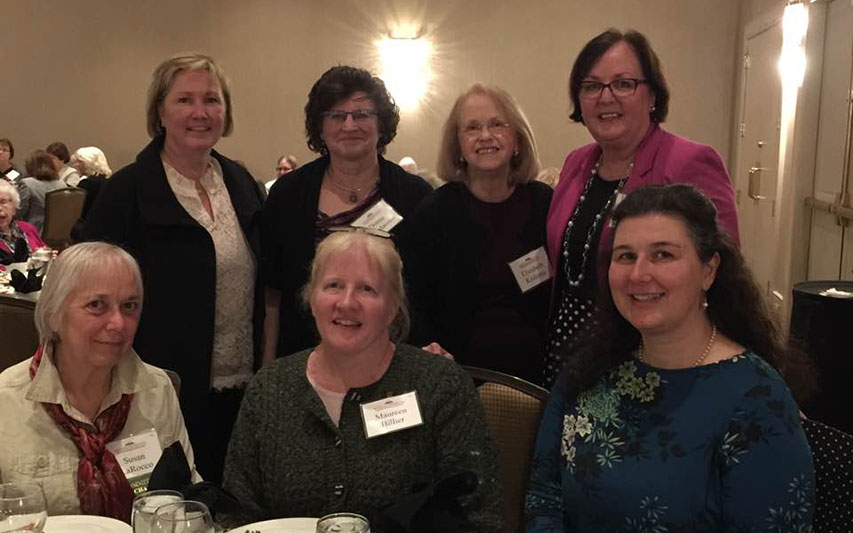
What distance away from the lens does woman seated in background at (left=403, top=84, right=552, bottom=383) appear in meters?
2.50

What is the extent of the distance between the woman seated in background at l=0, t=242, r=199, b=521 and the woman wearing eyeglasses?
45.1 inches

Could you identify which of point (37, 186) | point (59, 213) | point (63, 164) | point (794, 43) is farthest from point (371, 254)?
point (63, 164)

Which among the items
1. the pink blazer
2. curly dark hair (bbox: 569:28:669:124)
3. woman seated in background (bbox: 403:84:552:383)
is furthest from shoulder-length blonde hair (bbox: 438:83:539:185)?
curly dark hair (bbox: 569:28:669:124)

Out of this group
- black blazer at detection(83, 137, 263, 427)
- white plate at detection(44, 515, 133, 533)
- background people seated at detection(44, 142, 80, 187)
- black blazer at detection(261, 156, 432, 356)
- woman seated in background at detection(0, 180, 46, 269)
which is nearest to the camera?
white plate at detection(44, 515, 133, 533)

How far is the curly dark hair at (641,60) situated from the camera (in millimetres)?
2340

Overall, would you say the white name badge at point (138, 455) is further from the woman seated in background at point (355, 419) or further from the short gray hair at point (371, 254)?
the short gray hair at point (371, 254)

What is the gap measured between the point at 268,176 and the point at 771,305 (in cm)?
802

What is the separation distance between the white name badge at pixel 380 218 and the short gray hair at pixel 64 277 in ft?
2.78

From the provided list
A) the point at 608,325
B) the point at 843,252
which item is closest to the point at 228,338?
the point at 608,325

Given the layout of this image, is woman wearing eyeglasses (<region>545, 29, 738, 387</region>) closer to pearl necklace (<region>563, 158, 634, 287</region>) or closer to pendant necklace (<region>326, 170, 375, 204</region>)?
pearl necklace (<region>563, 158, 634, 287</region>)

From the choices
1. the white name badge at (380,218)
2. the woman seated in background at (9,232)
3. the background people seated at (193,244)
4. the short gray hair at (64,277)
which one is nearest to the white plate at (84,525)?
the short gray hair at (64,277)

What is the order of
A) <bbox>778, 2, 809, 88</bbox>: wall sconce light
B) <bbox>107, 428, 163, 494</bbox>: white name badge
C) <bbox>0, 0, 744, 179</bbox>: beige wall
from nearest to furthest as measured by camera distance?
<bbox>107, 428, 163, 494</bbox>: white name badge < <bbox>778, 2, 809, 88</bbox>: wall sconce light < <bbox>0, 0, 744, 179</bbox>: beige wall

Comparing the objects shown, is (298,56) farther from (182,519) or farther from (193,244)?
(182,519)

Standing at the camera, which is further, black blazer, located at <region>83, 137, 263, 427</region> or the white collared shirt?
black blazer, located at <region>83, 137, 263, 427</region>
